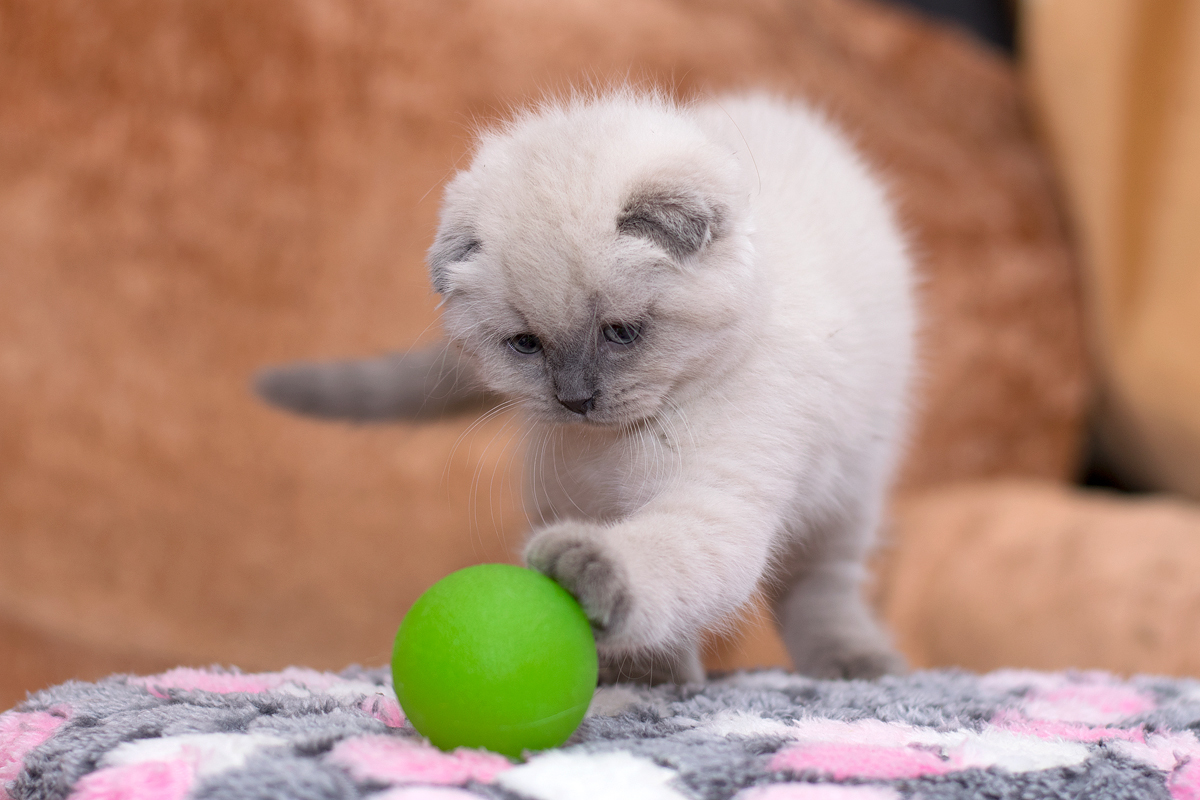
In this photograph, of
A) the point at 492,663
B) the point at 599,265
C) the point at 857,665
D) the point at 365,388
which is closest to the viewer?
the point at 492,663

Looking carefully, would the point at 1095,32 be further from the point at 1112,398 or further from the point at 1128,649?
the point at 1128,649

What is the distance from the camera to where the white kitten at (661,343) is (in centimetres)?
91

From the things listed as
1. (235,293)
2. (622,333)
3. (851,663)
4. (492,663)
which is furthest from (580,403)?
(235,293)

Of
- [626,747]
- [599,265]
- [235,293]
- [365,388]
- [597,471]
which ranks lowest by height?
[626,747]

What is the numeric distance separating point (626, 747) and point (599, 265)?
44 centimetres

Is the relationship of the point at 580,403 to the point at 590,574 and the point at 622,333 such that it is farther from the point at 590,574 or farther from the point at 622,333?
the point at 590,574

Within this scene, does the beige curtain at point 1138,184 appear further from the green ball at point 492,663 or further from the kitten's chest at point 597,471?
the green ball at point 492,663

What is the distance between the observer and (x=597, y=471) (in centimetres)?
107

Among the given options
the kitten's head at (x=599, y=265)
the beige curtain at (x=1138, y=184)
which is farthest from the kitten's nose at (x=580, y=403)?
the beige curtain at (x=1138, y=184)

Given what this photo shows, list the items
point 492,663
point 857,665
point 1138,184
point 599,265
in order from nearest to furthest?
point 492,663 < point 599,265 < point 857,665 < point 1138,184

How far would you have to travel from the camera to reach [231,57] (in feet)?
6.01

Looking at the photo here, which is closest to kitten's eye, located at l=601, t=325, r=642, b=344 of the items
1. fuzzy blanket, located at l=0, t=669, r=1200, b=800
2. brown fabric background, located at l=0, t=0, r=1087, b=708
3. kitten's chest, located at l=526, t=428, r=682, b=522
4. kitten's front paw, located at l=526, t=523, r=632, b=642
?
kitten's chest, located at l=526, t=428, r=682, b=522

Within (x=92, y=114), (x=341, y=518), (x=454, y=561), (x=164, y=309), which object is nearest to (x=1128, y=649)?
(x=454, y=561)

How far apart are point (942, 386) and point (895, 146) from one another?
0.52 m
